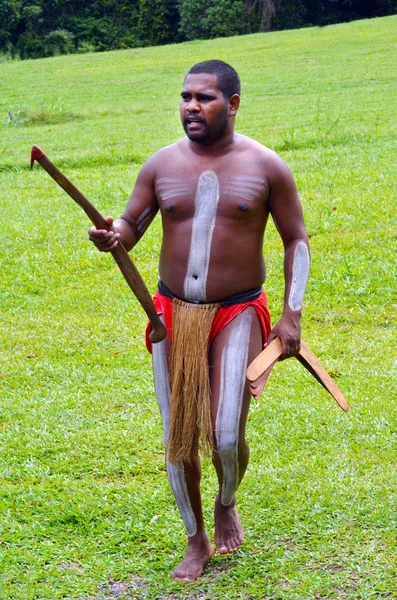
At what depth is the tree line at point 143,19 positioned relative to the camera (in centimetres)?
3747

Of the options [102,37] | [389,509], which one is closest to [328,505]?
[389,509]

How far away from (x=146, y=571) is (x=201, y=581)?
0.26 metres

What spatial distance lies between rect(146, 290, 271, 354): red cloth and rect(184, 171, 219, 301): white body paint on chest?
0.43ft

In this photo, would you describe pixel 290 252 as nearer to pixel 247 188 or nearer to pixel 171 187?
pixel 247 188

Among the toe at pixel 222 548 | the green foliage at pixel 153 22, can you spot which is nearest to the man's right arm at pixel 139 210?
the toe at pixel 222 548

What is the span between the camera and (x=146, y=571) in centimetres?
390

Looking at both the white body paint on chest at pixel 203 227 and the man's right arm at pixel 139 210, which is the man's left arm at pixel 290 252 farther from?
the man's right arm at pixel 139 210

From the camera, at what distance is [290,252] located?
3.57 metres

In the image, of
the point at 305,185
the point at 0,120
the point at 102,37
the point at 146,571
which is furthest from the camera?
the point at 102,37

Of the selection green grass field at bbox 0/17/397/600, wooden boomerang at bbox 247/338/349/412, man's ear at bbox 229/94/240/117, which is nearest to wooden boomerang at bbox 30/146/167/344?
wooden boomerang at bbox 247/338/349/412

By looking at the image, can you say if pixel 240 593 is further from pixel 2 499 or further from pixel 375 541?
pixel 2 499

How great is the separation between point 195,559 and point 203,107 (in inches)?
74.6

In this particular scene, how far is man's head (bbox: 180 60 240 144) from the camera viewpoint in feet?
11.1

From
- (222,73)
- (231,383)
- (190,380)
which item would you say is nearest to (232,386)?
(231,383)
